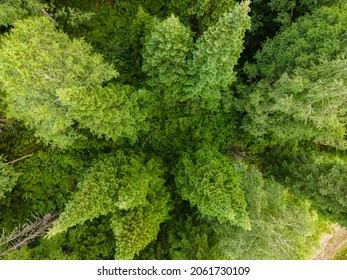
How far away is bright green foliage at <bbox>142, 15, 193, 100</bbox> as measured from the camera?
45.6 feet

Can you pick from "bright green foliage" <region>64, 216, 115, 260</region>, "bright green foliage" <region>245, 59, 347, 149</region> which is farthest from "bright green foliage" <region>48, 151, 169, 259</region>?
"bright green foliage" <region>245, 59, 347, 149</region>

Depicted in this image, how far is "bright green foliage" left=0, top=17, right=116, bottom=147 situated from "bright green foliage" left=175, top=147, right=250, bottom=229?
7199 mm

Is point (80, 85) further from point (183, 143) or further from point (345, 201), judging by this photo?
point (345, 201)

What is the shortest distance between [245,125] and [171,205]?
7452 mm

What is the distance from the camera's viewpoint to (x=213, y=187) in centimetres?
1495

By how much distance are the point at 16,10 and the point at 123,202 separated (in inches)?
463

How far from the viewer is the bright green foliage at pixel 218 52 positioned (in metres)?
12.8

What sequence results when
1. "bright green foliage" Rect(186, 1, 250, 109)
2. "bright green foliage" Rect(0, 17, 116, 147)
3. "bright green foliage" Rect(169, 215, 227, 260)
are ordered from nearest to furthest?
"bright green foliage" Rect(186, 1, 250, 109)
"bright green foliage" Rect(0, 17, 116, 147)
"bright green foliage" Rect(169, 215, 227, 260)

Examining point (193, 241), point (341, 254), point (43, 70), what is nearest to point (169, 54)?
point (43, 70)

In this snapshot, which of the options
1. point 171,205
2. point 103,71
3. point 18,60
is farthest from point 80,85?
point 171,205

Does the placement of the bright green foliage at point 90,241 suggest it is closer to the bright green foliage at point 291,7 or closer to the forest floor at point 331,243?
the bright green foliage at point 291,7

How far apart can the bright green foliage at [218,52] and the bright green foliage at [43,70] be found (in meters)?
4.64

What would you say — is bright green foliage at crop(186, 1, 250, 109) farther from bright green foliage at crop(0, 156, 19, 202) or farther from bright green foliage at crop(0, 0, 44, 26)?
bright green foliage at crop(0, 156, 19, 202)

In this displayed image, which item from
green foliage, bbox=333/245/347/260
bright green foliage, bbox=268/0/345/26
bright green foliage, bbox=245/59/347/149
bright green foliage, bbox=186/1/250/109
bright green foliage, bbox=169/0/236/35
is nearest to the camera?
bright green foliage, bbox=186/1/250/109
